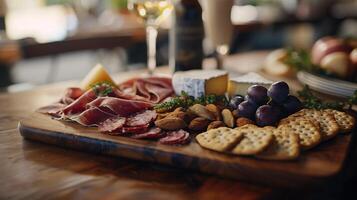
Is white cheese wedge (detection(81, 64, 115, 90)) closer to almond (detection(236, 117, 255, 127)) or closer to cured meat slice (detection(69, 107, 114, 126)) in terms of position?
cured meat slice (detection(69, 107, 114, 126))

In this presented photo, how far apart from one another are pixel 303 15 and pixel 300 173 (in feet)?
17.1

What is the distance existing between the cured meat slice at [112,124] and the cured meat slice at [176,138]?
12cm

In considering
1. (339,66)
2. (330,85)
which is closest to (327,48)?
(339,66)

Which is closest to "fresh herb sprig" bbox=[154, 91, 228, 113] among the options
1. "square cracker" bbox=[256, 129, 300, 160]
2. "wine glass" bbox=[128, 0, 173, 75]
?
"square cracker" bbox=[256, 129, 300, 160]

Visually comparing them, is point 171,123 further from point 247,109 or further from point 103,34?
point 103,34

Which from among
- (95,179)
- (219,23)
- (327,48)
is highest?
(219,23)

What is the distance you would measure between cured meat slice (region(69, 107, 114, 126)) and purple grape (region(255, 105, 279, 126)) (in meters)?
0.35

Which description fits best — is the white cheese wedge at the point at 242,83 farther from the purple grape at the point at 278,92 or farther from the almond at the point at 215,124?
the almond at the point at 215,124

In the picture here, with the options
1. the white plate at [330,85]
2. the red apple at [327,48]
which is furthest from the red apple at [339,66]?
the red apple at [327,48]

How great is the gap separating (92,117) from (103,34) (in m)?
2.35

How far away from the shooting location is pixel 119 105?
101cm

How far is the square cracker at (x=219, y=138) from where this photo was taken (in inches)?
31.4

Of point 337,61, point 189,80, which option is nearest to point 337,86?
point 337,61

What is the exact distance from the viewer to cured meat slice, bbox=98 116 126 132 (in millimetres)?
929
